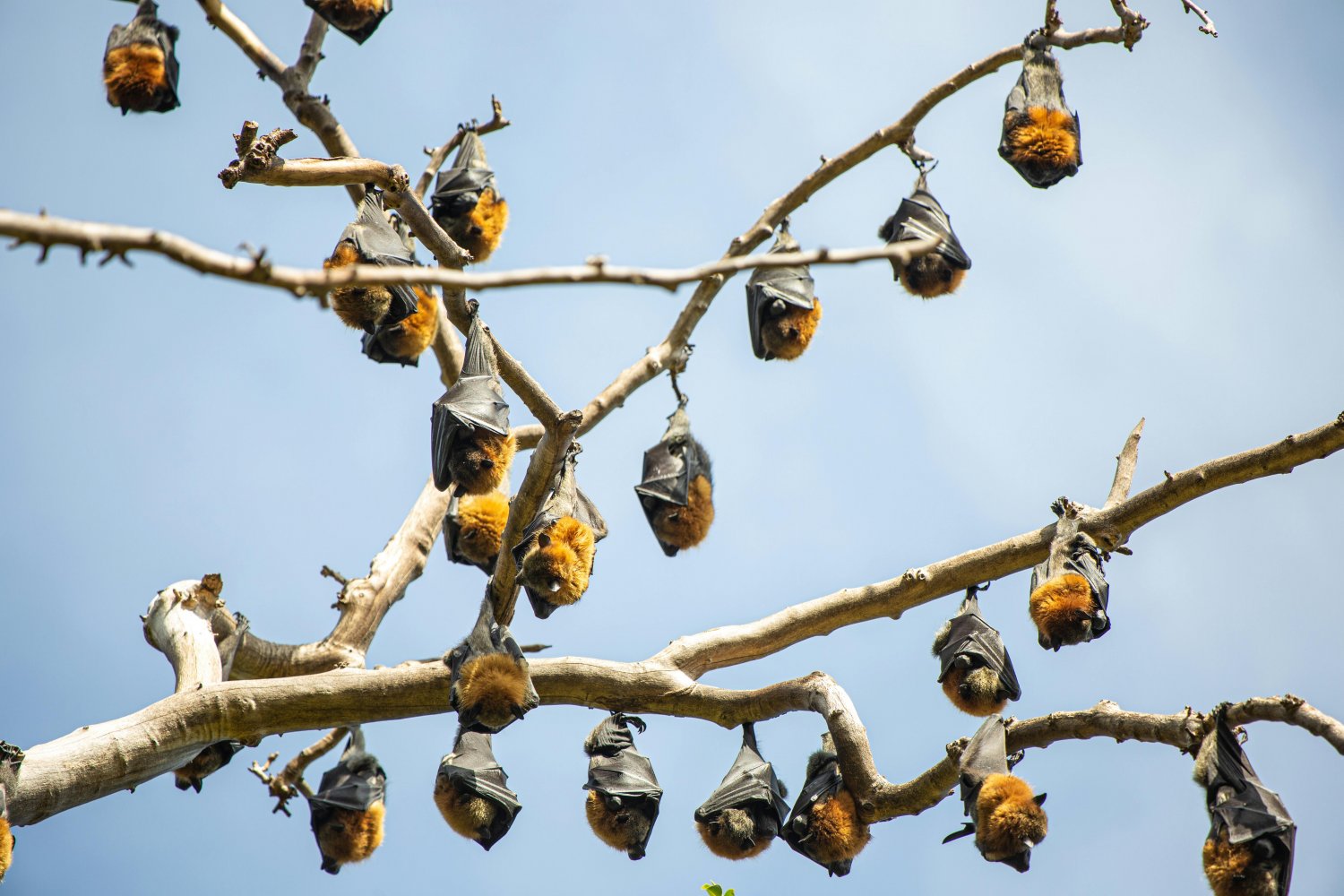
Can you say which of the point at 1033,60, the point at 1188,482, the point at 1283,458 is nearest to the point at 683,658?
the point at 1188,482

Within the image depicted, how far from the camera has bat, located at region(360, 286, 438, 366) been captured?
29.1 feet

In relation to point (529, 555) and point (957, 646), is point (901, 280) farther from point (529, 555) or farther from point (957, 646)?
point (529, 555)

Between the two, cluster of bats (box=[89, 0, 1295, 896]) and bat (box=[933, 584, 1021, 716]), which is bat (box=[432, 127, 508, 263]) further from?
bat (box=[933, 584, 1021, 716])

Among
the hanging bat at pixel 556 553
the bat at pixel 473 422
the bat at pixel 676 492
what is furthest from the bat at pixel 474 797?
the bat at pixel 676 492

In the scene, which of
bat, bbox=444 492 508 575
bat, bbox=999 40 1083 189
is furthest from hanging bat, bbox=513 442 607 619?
bat, bbox=999 40 1083 189

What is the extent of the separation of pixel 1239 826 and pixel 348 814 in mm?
7096

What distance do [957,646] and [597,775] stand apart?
8.91ft

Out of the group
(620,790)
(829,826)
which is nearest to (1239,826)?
(829,826)

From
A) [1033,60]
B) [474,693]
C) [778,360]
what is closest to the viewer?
[474,693]

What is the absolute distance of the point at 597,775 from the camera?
872cm

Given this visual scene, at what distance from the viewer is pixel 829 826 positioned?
7.59 meters

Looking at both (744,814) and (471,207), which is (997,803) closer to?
(744,814)

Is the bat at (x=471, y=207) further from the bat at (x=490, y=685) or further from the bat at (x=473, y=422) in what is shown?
the bat at (x=490, y=685)

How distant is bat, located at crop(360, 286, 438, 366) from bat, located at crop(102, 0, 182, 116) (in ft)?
6.85
